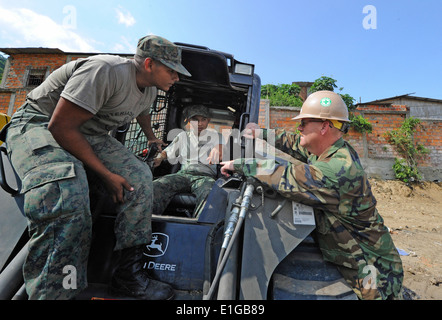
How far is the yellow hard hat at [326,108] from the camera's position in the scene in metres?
1.64

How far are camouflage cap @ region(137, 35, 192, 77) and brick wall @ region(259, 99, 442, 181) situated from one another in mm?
7010

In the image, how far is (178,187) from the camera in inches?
93.7

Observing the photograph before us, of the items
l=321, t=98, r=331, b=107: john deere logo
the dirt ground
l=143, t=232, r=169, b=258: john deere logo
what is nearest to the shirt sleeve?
l=143, t=232, r=169, b=258: john deere logo

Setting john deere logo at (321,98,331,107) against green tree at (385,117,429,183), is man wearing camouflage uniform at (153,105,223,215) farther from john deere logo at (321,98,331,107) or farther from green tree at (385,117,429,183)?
green tree at (385,117,429,183)

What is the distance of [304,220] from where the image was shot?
1.34 meters

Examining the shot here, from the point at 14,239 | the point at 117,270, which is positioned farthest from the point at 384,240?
the point at 14,239

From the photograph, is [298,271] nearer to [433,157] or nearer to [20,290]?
[20,290]

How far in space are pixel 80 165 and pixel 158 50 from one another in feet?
2.77

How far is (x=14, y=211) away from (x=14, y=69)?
624 inches

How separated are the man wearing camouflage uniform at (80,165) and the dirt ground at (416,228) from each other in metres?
2.07

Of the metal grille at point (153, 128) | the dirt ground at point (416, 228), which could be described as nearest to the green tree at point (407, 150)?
the dirt ground at point (416, 228)

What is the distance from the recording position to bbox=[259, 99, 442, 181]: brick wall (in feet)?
26.7

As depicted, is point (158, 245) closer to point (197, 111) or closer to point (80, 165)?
point (80, 165)

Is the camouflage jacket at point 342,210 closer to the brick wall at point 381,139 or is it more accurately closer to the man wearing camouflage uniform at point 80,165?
the man wearing camouflage uniform at point 80,165
